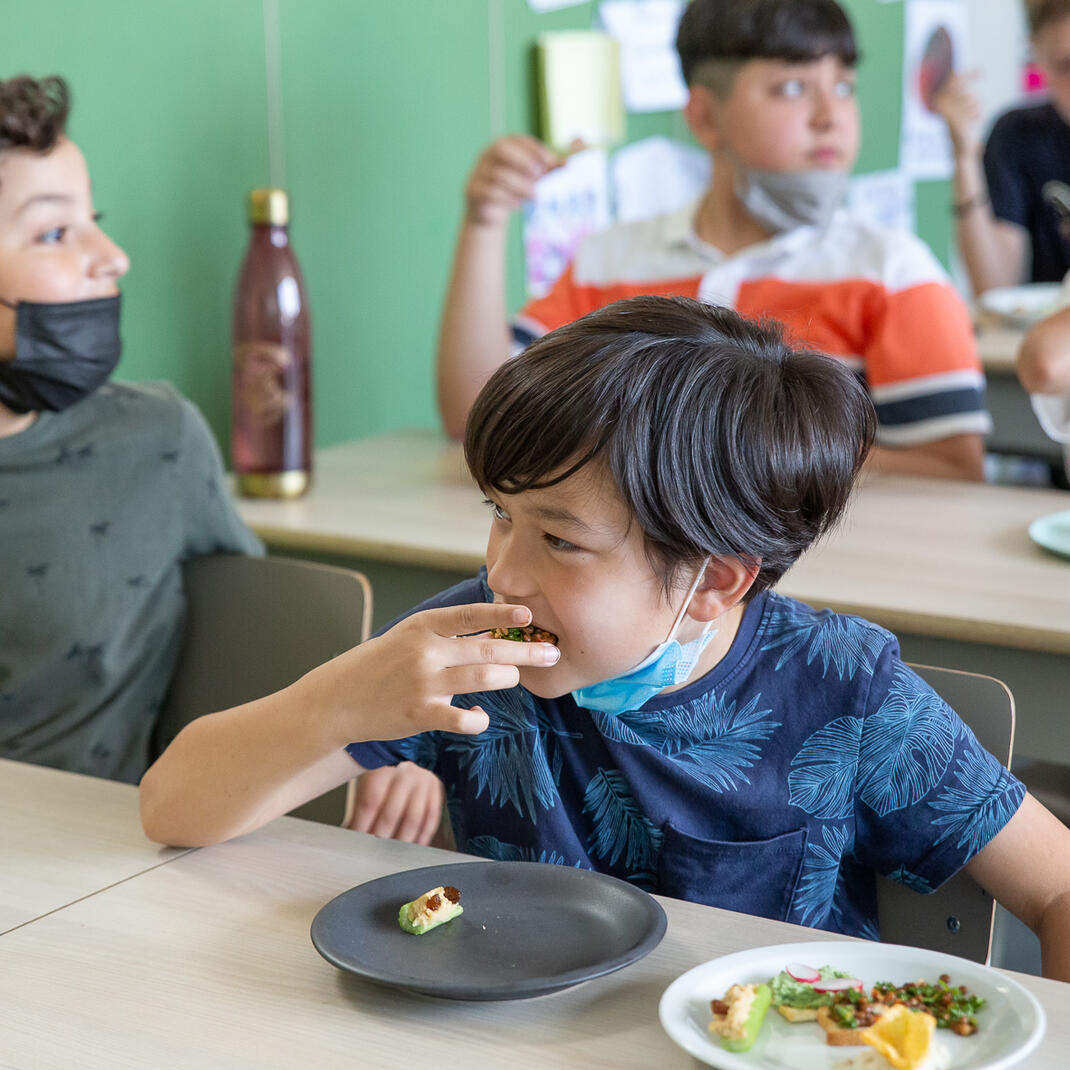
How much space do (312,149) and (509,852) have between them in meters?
1.69

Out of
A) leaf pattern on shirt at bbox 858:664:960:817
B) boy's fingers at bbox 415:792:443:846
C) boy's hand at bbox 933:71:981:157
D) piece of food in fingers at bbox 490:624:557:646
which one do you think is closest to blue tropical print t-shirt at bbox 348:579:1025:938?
leaf pattern on shirt at bbox 858:664:960:817

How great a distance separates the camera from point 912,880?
3.45ft

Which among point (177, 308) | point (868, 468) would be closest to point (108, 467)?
point (177, 308)

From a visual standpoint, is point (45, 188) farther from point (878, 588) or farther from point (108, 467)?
point (878, 588)

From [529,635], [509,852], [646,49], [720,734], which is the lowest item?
[509,852]

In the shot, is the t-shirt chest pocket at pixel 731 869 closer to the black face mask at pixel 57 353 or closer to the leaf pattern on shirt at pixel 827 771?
the leaf pattern on shirt at pixel 827 771

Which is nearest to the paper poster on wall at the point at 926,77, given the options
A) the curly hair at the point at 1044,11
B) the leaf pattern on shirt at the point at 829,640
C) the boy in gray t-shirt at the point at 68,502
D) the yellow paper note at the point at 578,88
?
the curly hair at the point at 1044,11

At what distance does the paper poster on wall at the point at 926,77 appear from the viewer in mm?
4453

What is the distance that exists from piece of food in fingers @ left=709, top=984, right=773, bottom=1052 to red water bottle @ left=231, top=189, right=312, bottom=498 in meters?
1.41

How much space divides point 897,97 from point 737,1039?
425 cm

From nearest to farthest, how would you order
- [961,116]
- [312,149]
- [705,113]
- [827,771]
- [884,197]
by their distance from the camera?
[827,771], [705,113], [312,149], [961,116], [884,197]

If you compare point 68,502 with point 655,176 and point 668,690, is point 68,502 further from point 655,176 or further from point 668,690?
point 655,176

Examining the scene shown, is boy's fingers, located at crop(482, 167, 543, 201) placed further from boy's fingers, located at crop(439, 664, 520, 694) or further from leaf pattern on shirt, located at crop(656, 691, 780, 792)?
boy's fingers, located at crop(439, 664, 520, 694)

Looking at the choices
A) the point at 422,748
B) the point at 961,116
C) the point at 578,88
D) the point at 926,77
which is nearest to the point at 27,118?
the point at 422,748
